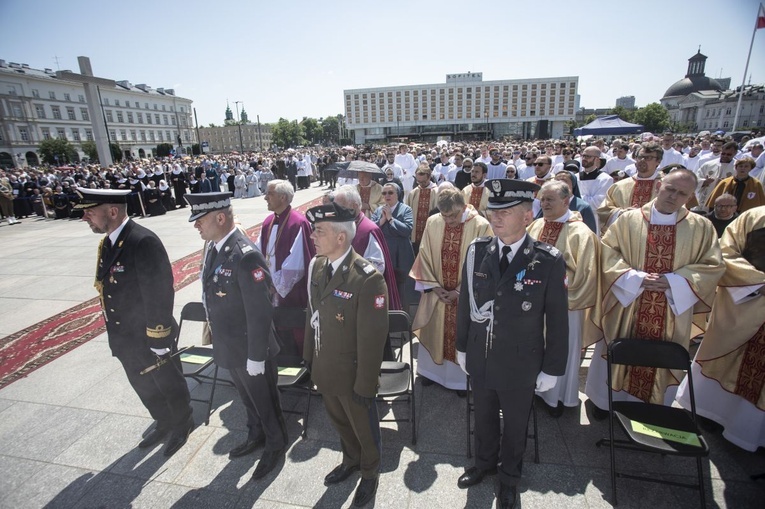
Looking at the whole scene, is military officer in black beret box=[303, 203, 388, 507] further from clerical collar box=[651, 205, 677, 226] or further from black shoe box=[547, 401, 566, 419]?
clerical collar box=[651, 205, 677, 226]

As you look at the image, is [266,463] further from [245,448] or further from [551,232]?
[551,232]

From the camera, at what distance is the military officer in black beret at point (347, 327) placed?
2475 mm

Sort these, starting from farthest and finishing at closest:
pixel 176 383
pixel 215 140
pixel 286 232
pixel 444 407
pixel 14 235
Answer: pixel 215 140 → pixel 14 235 → pixel 286 232 → pixel 444 407 → pixel 176 383

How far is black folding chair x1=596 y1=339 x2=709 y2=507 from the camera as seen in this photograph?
2.51m

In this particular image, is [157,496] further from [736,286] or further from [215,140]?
[215,140]

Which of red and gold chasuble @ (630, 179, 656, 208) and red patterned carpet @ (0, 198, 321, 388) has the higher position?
red and gold chasuble @ (630, 179, 656, 208)

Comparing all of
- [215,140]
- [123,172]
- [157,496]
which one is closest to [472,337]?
[157,496]

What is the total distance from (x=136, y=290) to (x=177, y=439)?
1.44 meters

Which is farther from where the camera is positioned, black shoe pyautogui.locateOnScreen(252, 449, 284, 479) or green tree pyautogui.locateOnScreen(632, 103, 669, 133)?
green tree pyautogui.locateOnScreen(632, 103, 669, 133)

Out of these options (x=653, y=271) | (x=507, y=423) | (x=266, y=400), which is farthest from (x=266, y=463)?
(x=653, y=271)

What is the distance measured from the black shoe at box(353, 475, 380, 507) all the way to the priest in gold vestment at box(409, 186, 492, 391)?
152cm

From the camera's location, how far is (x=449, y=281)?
4066 millimetres

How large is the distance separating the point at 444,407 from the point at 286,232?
2565mm

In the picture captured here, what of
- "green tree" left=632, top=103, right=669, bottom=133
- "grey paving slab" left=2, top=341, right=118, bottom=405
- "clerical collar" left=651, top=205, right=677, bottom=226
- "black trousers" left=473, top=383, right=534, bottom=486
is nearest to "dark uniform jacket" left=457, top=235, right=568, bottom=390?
"black trousers" left=473, top=383, right=534, bottom=486
